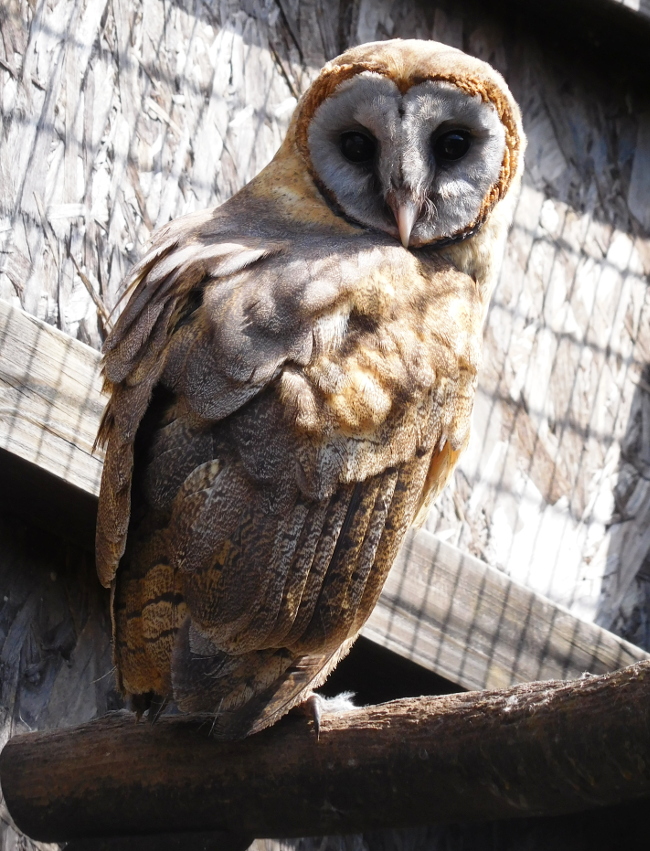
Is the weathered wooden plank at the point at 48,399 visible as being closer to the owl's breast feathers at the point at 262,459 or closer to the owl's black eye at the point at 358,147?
the owl's breast feathers at the point at 262,459

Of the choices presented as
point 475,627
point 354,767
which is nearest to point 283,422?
point 354,767

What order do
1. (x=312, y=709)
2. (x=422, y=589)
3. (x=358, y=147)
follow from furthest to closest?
(x=422, y=589) < (x=358, y=147) < (x=312, y=709)

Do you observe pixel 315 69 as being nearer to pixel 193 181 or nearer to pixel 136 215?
pixel 193 181

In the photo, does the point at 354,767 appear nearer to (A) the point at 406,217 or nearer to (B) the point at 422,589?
(B) the point at 422,589

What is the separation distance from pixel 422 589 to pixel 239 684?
2.35 ft

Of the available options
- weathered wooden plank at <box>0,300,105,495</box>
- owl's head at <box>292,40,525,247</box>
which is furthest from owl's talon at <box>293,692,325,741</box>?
owl's head at <box>292,40,525,247</box>

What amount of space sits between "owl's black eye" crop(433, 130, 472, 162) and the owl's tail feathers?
40.9 inches

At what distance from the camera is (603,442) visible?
115 inches

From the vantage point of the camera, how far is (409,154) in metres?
1.86

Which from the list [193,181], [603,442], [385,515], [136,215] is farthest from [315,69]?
[385,515]

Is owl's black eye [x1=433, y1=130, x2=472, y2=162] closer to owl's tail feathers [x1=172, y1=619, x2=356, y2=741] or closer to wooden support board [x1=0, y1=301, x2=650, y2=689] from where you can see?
wooden support board [x1=0, y1=301, x2=650, y2=689]

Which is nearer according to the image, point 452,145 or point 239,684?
point 239,684

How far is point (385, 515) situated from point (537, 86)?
196cm

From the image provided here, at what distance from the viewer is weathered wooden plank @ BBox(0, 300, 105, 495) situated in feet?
6.39
